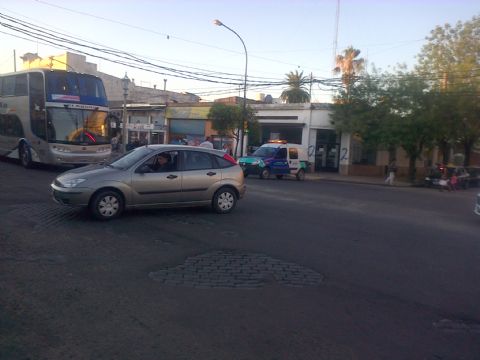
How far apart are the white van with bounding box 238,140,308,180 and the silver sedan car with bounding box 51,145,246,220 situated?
1291 centimetres

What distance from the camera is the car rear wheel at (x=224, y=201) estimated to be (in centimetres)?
1066

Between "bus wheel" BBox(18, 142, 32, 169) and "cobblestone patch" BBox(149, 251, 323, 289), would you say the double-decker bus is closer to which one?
"bus wheel" BBox(18, 142, 32, 169)

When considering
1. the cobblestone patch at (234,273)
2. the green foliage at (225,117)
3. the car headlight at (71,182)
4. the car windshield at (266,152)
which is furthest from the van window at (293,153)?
the cobblestone patch at (234,273)

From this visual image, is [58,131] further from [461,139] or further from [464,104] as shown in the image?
[461,139]

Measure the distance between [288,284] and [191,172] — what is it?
4762 millimetres

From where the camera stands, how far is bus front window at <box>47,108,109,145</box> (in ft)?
56.6

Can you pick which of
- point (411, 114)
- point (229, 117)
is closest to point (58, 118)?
point (229, 117)

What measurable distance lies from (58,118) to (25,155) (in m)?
2.51

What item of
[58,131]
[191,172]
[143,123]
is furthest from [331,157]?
[191,172]

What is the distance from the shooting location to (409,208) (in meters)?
15.4

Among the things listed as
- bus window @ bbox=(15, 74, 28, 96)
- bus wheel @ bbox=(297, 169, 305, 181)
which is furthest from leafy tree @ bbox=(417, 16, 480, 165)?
bus window @ bbox=(15, 74, 28, 96)

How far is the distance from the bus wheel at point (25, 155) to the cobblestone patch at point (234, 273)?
13776mm

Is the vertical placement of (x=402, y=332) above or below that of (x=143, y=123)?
below

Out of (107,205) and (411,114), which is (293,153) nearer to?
(411,114)
